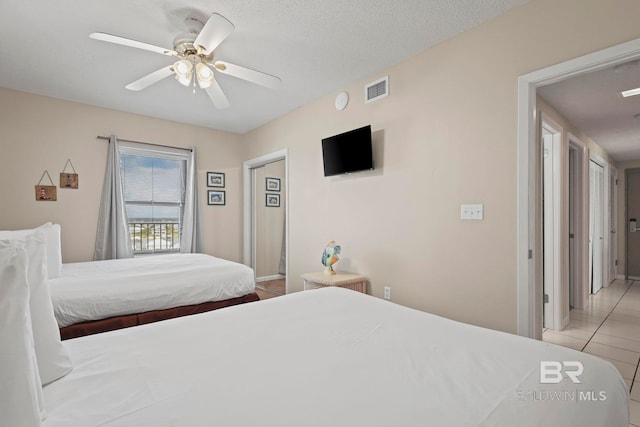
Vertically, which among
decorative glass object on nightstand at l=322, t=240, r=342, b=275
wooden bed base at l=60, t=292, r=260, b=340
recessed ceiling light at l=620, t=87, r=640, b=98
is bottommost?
wooden bed base at l=60, t=292, r=260, b=340

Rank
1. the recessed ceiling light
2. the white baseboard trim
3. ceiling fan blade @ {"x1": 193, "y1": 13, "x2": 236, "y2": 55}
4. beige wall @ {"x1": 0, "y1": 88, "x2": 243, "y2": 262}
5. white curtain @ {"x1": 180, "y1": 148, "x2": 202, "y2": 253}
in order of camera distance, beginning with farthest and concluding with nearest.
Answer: the white baseboard trim
white curtain @ {"x1": 180, "y1": 148, "x2": 202, "y2": 253}
beige wall @ {"x1": 0, "y1": 88, "x2": 243, "y2": 262}
the recessed ceiling light
ceiling fan blade @ {"x1": 193, "y1": 13, "x2": 236, "y2": 55}

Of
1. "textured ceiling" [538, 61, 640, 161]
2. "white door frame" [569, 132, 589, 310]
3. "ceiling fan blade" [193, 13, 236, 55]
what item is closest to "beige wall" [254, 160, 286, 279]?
"ceiling fan blade" [193, 13, 236, 55]

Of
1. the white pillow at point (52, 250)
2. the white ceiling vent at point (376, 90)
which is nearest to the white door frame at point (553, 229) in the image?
the white ceiling vent at point (376, 90)

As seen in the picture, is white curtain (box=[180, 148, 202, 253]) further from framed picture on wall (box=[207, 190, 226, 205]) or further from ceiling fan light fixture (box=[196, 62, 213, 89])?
ceiling fan light fixture (box=[196, 62, 213, 89])

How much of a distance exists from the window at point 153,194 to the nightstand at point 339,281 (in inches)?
98.8

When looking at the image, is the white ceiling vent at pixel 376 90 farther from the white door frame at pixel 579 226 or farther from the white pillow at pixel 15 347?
the white pillow at pixel 15 347

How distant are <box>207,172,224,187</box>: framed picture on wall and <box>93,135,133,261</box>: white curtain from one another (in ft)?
Answer: 3.97

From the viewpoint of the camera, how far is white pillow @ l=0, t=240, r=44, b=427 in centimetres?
62

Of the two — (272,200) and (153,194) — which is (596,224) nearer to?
(272,200)

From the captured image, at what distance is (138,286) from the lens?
98.9 inches

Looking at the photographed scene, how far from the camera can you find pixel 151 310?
8.29 feet

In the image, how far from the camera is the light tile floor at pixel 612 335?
2299mm

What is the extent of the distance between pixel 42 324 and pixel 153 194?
3797mm

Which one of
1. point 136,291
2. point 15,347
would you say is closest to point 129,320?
point 136,291
